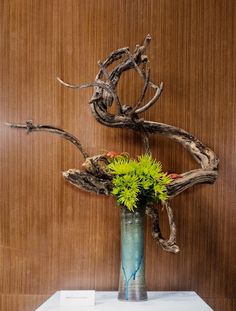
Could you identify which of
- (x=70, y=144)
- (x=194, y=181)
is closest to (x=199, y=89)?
(x=194, y=181)

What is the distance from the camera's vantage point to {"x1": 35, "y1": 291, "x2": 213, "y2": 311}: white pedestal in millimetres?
1821

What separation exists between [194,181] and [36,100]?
0.66 meters

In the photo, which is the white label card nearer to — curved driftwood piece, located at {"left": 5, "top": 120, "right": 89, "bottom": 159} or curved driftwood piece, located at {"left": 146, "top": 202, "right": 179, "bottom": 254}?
curved driftwood piece, located at {"left": 146, "top": 202, "right": 179, "bottom": 254}

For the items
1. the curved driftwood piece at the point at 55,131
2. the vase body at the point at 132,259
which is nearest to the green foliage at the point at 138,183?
the vase body at the point at 132,259

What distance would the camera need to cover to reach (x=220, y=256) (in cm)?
216

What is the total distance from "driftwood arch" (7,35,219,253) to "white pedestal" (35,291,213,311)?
17 cm

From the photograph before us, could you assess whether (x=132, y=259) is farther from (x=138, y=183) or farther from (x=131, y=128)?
(x=131, y=128)

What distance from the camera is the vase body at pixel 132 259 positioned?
1.90m

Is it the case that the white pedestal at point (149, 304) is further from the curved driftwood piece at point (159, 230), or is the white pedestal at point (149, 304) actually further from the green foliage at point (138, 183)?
the green foliage at point (138, 183)

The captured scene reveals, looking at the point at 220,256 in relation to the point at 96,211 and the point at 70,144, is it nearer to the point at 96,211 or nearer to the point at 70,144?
the point at 96,211

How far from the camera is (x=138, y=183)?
1847 mm

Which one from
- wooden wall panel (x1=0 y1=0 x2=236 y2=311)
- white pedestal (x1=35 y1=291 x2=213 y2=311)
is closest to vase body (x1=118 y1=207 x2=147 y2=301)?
white pedestal (x1=35 y1=291 x2=213 y2=311)

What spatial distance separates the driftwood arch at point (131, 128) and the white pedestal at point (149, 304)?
0.17 meters

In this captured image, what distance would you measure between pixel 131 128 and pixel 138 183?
0.30 meters
